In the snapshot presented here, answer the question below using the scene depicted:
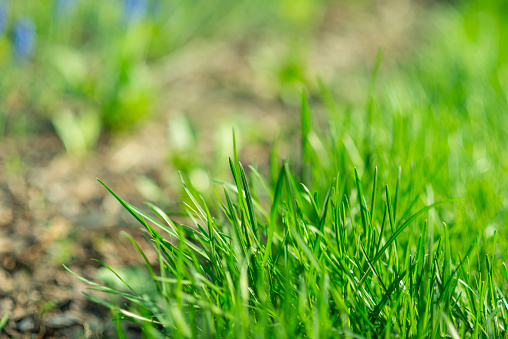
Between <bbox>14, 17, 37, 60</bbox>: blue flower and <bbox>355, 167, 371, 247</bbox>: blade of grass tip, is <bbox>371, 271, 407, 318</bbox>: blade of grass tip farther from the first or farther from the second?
<bbox>14, 17, 37, 60</bbox>: blue flower

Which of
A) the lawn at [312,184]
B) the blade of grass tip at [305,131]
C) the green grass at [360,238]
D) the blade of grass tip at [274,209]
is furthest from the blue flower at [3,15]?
the blade of grass tip at [274,209]

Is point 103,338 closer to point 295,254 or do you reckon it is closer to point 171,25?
point 295,254

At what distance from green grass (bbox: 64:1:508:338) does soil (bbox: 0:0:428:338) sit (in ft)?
0.53

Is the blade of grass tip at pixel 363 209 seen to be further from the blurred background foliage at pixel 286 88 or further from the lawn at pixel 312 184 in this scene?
the blurred background foliage at pixel 286 88

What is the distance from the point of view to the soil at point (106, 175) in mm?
1352

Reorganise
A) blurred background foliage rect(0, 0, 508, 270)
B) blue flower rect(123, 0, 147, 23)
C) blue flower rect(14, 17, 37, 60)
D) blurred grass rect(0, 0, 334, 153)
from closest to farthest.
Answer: blurred background foliage rect(0, 0, 508, 270)
blue flower rect(14, 17, 37, 60)
blurred grass rect(0, 0, 334, 153)
blue flower rect(123, 0, 147, 23)

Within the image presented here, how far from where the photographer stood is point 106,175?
202 cm

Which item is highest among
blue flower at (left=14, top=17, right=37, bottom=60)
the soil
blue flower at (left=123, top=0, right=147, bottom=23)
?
blue flower at (left=123, top=0, right=147, bottom=23)

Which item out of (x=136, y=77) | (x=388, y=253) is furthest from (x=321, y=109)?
(x=388, y=253)

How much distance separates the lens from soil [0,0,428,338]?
53.2 inches

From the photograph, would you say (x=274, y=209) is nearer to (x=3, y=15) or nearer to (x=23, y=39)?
(x=23, y=39)

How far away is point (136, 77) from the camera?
2297 mm

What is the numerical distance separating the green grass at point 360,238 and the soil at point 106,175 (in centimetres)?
16

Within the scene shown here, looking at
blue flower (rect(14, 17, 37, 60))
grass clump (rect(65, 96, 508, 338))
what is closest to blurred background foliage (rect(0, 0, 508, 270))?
blue flower (rect(14, 17, 37, 60))
